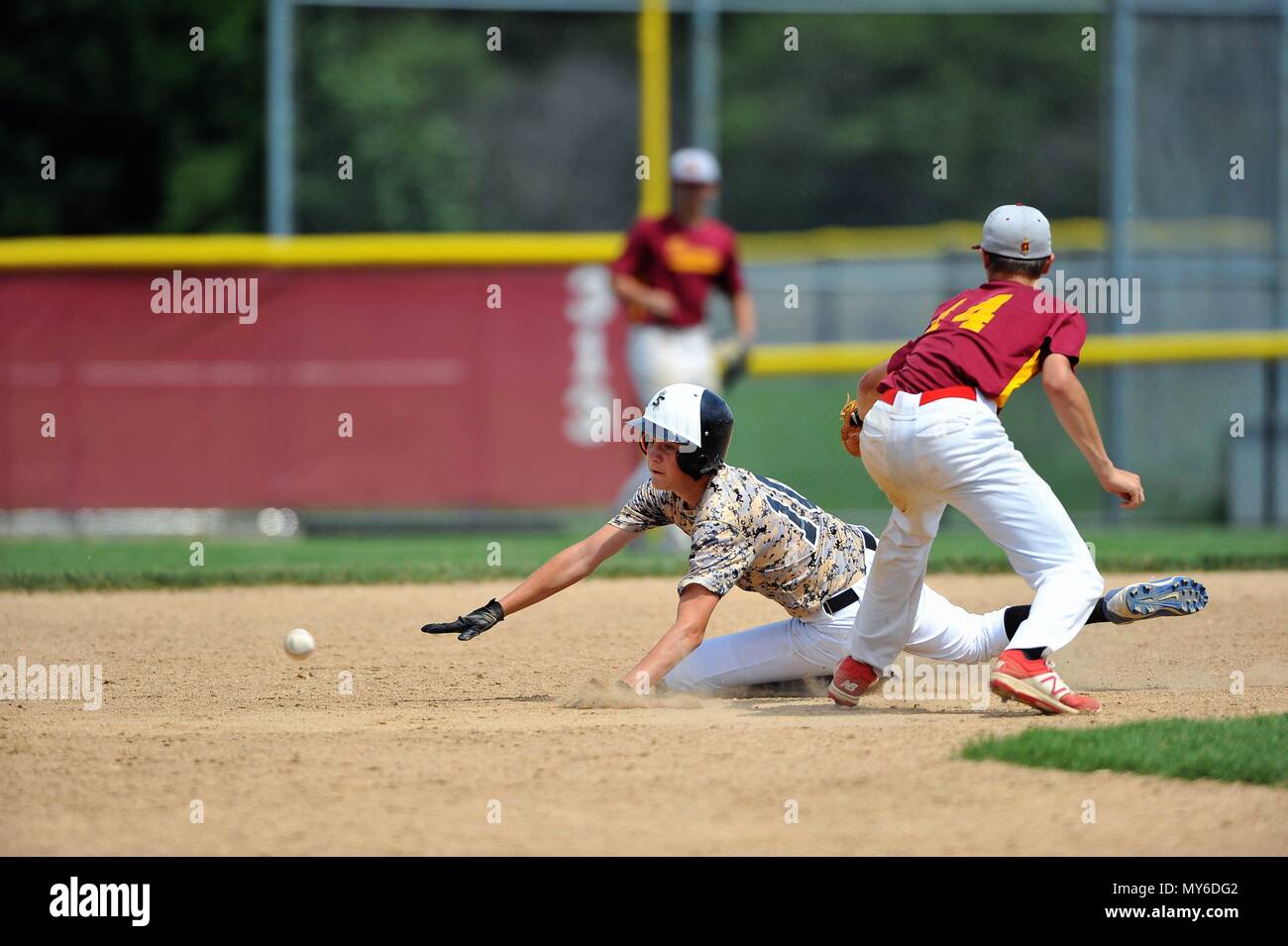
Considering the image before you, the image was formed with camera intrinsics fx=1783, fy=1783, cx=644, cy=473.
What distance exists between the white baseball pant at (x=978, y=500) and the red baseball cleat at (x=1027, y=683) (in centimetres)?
6

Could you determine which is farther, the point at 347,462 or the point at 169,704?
the point at 347,462

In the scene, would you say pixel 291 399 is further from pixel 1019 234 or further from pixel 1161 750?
pixel 1161 750

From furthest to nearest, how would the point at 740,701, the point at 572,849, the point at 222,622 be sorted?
the point at 222,622 < the point at 740,701 < the point at 572,849

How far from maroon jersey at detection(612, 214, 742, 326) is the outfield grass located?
1554 mm

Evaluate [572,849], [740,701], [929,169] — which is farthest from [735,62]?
[572,849]

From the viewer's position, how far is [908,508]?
5.67 meters

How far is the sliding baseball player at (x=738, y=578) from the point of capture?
5664 mm

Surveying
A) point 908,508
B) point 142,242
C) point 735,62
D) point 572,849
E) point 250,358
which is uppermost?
point 735,62

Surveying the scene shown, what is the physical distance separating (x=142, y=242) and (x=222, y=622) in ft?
19.5

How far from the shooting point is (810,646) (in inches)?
245

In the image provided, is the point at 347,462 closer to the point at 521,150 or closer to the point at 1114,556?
the point at 1114,556

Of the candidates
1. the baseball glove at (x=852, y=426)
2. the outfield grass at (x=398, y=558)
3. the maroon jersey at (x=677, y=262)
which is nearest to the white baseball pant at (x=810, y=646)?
the baseball glove at (x=852, y=426)

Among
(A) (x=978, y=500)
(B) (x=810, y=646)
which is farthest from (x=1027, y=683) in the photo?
(B) (x=810, y=646)

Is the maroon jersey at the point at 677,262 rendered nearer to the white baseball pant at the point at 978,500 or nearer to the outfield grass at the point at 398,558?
the outfield grass at the point at 398,558
